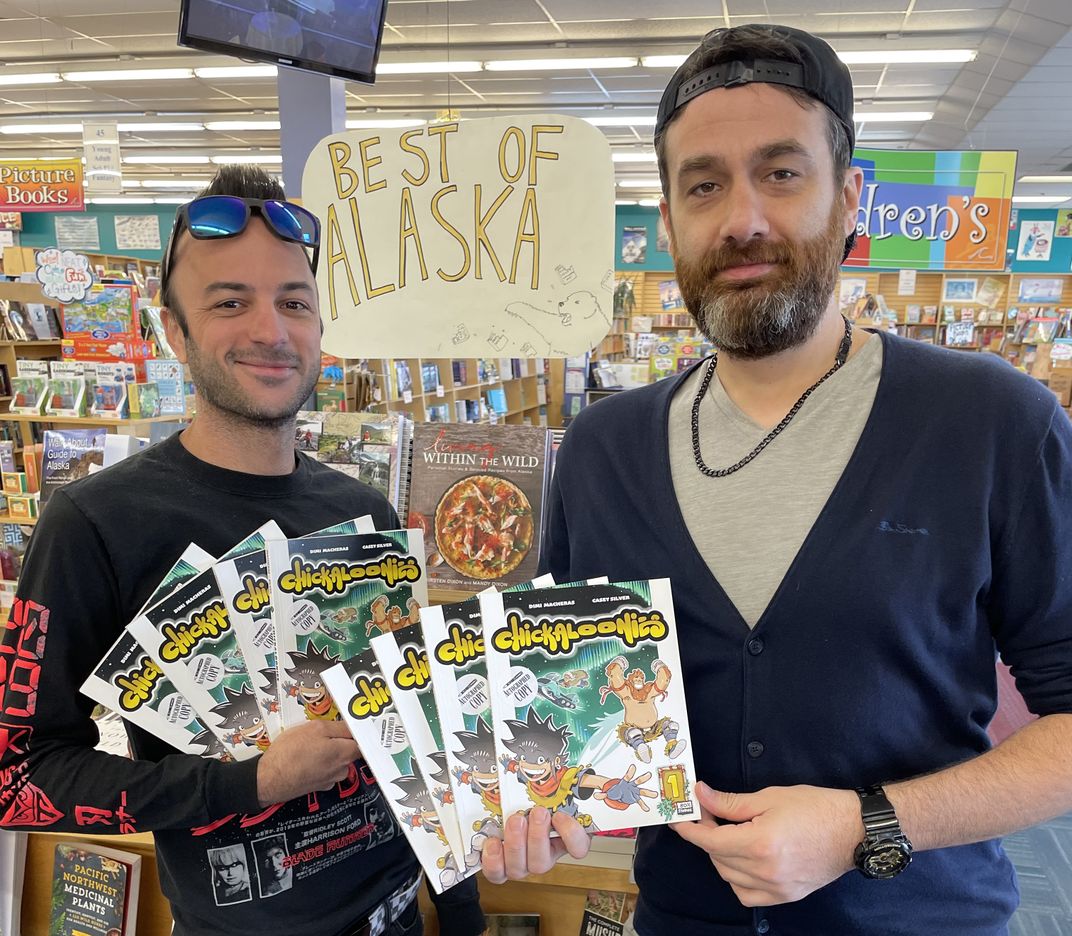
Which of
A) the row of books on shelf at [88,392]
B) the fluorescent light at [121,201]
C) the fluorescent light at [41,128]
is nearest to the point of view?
the row of books on shelf at [88,392]

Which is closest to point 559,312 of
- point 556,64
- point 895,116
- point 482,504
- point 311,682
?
point 482,504

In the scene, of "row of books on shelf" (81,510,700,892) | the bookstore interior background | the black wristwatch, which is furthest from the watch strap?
the bookstore interior background

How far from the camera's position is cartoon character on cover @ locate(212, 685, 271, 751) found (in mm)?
1217

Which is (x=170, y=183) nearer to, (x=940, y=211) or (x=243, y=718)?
(x=940, y=211)

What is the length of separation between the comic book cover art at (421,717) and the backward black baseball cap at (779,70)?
3.05 ft

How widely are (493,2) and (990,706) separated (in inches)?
296

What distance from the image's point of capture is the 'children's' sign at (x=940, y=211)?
368 cm

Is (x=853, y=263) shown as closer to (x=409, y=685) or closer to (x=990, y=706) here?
(x=990, y=706)

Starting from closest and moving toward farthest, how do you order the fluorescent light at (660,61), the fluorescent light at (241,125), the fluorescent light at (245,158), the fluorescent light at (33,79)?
the fluorescent light at (660,61)
the fluorescent light at (33,79)
the fluorescent light at (241,125)
the fluorescent light at (245,158)

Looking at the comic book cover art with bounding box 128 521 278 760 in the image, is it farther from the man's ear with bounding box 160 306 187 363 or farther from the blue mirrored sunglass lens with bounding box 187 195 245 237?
the blue mirrored sunglass lens with bounding box 187 195 245 237

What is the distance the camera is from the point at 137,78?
9164mm

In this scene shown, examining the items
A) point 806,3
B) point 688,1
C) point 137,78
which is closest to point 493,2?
point 688,1

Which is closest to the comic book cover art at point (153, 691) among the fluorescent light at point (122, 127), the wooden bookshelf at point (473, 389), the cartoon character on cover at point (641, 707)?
the cartoon character on cover at point (641, 707)

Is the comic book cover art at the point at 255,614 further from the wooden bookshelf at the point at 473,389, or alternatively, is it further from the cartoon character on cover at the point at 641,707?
the wooden bookshelf at the point at 473,389
